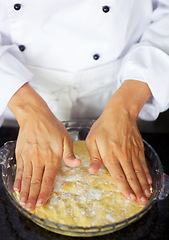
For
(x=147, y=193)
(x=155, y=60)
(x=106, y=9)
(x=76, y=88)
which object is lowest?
(x=147, y=193)

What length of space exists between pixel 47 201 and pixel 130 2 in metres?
0.74

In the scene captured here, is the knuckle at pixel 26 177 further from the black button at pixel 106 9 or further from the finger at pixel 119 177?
the black button at pixel 106 9

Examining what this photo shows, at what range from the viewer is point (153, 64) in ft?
3.42

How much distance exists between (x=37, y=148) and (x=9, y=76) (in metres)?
0.27

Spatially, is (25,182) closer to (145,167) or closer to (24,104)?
(24,104)

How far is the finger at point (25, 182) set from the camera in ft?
2.63

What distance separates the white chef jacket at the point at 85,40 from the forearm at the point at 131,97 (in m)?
0.03

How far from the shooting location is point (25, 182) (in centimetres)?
84

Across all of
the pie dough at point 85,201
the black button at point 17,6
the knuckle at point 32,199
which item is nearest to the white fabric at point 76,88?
the black button at point 17,6

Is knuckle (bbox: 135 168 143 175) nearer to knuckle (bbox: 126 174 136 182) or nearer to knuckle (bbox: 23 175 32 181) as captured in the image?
knuckle (bbox: 126 174 136 182)

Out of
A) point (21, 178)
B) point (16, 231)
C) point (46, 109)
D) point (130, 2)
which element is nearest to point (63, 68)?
point (46, 109)

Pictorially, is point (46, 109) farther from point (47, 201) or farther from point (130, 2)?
point (130, 2)

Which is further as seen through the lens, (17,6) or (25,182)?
(17,6)

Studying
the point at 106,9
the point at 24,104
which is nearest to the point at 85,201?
the point at 24,104
